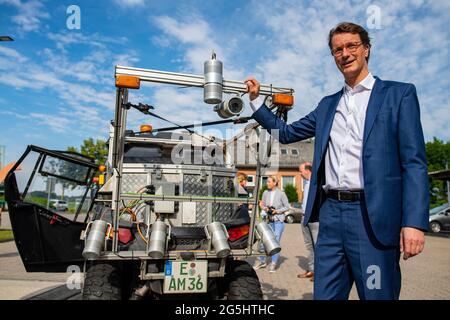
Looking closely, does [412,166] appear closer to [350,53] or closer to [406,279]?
[350,53]

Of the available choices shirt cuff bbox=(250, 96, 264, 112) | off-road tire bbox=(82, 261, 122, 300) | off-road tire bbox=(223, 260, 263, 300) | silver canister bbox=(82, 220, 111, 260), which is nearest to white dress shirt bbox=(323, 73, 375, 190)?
shirt cuff bbox=(250, 96, 264, 112)

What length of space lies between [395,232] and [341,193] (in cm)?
36

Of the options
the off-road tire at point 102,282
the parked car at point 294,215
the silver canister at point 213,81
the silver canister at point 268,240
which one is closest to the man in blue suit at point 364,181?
the silver canister at point 213,81

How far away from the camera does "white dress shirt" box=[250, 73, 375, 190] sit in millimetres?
2270

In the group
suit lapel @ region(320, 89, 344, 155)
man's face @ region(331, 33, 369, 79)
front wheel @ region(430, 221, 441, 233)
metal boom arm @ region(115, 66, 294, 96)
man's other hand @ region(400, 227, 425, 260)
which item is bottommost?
front wheel @ region(430, 221, 441, 233)

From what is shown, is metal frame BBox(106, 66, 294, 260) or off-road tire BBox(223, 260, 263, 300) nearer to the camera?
metal frame BBox(106, 66, 294, 260)

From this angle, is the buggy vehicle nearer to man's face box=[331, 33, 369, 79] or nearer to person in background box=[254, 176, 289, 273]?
man's face box=[331, 33, 369, 79]

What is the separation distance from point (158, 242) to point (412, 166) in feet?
7.19

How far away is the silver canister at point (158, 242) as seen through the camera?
3.31 meters

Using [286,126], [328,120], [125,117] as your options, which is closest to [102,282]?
[125,117]

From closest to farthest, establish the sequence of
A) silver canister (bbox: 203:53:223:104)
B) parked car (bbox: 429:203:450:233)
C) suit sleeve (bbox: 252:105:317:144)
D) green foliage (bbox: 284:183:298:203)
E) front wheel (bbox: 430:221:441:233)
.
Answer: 1. suit sleeve (bbox: 252:105:317:144)
2. silver canister (bbox: 203:53:223:104)
3. parked car (bbox: 429:203:450:233)
4. front wheel (bbox: 430:221:441:233)
5. green foliage (bbox: 284:183:298:203)

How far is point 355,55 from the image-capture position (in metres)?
2.33

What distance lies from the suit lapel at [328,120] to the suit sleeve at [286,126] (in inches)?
8.4

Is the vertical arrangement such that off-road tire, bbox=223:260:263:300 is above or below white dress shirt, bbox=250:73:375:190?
below
